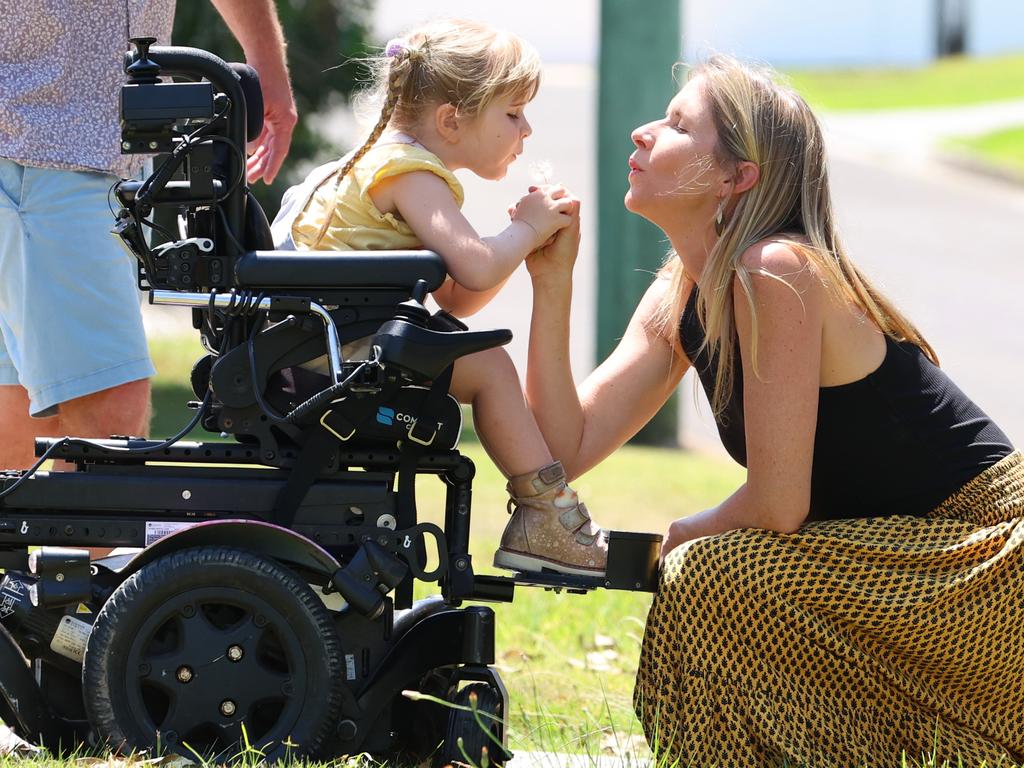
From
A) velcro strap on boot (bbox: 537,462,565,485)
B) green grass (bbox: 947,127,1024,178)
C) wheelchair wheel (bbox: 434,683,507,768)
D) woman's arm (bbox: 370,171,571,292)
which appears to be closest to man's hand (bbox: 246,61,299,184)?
woman's arm (bbox: 370,171,571,292)

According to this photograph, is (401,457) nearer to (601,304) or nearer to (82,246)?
(82,246)

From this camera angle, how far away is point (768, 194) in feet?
10.6

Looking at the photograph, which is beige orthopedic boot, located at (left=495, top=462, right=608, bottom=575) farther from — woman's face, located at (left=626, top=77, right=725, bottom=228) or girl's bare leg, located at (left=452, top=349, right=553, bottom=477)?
woman's face, located at (left=626, top=77, right=725, bottom=228)

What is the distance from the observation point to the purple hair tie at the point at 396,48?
3256 mm

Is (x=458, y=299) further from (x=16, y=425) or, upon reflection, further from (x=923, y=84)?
(x=923, y=84)

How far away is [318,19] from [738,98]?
19.6 feet

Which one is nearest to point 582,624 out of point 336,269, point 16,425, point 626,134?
point 16,425

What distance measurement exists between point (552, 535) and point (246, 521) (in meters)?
0.64

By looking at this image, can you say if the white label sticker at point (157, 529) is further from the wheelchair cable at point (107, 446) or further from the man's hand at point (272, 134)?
the man's hand at point (272, 134)

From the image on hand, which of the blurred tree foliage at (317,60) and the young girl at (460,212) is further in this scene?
the blurred tree foliage at (317,60)

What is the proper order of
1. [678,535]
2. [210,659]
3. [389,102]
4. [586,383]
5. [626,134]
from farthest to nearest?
[626,134]
[586,383]
[678,535]
[389,102]
[210,659]

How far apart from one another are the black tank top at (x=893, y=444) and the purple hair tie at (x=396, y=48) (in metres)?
1.12

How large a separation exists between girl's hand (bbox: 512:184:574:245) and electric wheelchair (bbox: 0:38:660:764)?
324mm

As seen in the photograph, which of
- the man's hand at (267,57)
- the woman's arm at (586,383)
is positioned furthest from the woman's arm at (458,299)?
the man's hand at (267,57)
